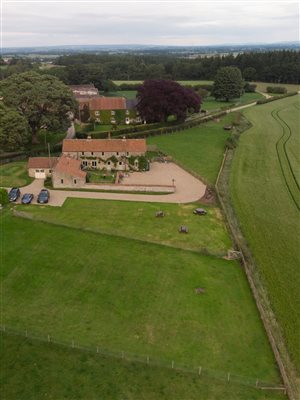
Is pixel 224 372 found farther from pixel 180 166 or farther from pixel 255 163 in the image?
pixel 255 163

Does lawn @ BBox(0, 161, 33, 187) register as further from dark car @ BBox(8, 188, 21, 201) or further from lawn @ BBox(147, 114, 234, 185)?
lawn @ BBox(147, 114, 234, 185)

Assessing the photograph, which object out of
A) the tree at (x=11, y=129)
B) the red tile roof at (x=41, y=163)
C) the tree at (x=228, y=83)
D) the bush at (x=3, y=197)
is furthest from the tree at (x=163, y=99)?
the bush at (x=3, y=197)

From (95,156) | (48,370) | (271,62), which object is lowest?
(48,370)

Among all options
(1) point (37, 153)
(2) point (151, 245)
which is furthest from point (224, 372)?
(1) point (37, 153)

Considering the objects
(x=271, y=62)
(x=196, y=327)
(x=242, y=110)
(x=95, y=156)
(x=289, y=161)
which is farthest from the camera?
(x=271, y=62)

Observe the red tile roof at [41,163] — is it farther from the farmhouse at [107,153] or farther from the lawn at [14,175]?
the farmhouse at [107,153]

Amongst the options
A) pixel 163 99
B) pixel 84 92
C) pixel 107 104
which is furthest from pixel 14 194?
pixel 84 92
